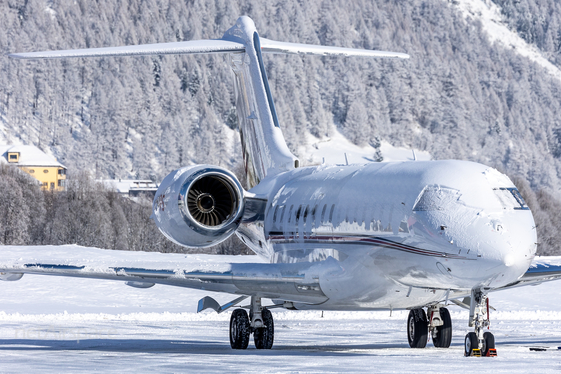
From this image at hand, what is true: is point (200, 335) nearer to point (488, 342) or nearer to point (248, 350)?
point (248, 350)

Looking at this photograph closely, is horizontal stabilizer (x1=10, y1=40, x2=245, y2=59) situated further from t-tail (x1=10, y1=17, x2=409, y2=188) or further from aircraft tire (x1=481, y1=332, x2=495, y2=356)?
aircraft tire (x1=481, y1=332, x2=495, y2=356)

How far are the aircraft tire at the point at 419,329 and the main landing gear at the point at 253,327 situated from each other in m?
2.81

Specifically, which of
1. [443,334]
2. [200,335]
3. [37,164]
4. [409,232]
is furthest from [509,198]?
[37,164]

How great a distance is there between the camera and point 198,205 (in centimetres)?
1858

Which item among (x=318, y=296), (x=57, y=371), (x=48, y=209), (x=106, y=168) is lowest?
(x=57, y=371)

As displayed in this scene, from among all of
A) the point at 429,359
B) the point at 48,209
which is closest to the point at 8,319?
the point at 429,359

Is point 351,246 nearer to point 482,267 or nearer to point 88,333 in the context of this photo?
Result: point 482,267

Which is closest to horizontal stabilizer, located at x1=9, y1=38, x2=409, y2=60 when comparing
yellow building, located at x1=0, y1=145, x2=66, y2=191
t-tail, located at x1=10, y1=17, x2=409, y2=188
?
t-tail, located at x1=10, y1=17, x2=409, y2=188

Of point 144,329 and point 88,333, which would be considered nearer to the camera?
point 88,333

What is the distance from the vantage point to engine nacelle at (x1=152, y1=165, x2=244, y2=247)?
17.9m

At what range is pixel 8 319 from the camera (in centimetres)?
2564

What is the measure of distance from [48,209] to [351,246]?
86.0m

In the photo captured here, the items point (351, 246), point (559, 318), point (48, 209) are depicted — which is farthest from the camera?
point (48, 209)

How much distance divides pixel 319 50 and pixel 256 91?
1858 millimetres
